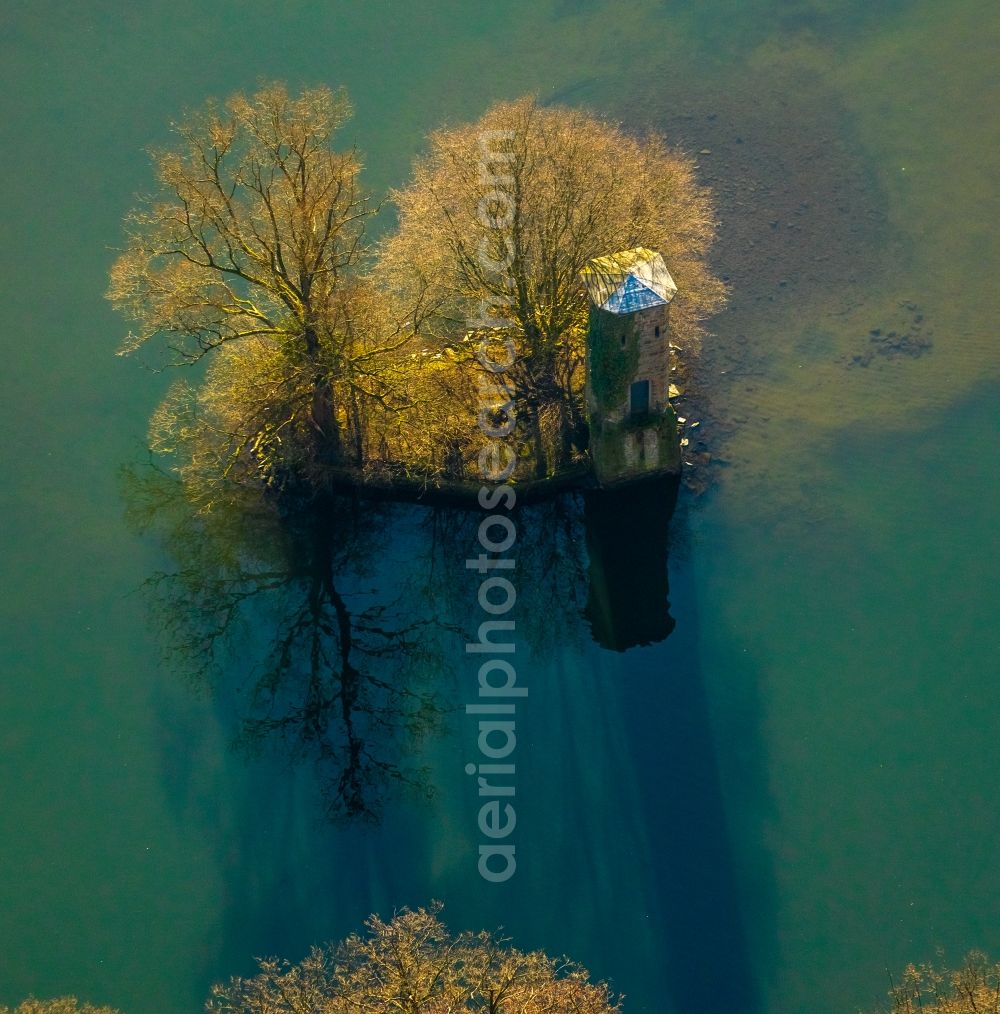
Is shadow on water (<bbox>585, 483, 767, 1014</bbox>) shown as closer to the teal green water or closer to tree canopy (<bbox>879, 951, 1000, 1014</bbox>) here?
the teal green water

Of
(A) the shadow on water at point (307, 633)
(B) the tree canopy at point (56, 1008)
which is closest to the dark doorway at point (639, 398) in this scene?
(A) the shadow on water at point (307, 633)

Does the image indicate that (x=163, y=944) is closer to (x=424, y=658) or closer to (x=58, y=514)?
(x=424, y=658)

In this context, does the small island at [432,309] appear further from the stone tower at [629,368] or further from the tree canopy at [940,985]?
the tree canopy at [940,985]

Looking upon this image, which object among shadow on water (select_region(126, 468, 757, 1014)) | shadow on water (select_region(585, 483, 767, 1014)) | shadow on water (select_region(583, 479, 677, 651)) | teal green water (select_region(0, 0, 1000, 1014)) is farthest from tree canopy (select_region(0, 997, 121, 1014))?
shadow on water (select_region(583, 479, 677, 651))

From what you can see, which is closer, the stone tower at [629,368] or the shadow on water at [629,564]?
the stone tower at [629,368]

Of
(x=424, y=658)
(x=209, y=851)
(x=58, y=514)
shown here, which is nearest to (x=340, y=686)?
(x=424, y=658)

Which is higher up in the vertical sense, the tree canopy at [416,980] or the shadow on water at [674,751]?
the shadow on water at [674,751]

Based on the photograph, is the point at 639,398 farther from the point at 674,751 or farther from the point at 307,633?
the point at 307,633
